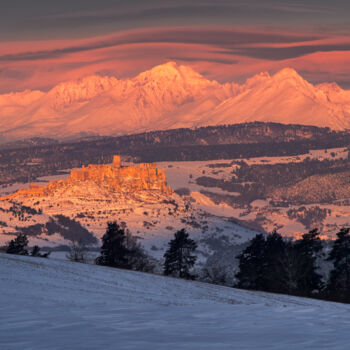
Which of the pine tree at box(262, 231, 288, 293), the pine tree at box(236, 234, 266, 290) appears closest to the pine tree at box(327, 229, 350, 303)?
the pine tree at box(262, 231, 288, 293)

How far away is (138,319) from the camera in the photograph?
163ft

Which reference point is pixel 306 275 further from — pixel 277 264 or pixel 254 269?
pixel 254 269

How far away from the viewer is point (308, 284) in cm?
12231

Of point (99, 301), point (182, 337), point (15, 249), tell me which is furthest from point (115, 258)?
point (182, 337)

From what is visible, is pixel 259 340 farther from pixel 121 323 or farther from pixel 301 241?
pixel 301 241

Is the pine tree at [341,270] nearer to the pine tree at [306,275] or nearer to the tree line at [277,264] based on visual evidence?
the tree line at [277,264]

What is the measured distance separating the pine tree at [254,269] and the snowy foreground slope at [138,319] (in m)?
34.6

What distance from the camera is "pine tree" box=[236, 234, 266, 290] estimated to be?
123 metres

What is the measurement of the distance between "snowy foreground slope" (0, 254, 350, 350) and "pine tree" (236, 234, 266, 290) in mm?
34584

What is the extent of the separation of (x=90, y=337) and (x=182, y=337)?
483cm

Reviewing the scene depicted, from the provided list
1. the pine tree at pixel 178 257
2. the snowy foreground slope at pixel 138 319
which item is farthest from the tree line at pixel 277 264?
the snowy foreground slope at pixel 138 319

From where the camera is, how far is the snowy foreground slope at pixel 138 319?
3862 cm

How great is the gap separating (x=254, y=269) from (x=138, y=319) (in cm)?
7824

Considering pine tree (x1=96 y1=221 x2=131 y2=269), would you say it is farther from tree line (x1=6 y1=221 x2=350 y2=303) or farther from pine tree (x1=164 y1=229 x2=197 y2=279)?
pine tree (x1=164 y1=229 x2=197 y2=279)
